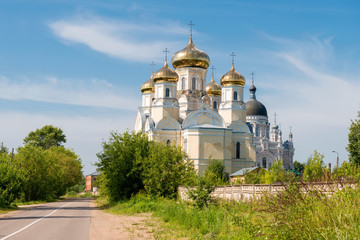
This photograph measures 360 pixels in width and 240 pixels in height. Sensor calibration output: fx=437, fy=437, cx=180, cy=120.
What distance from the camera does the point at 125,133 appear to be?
1142 inches

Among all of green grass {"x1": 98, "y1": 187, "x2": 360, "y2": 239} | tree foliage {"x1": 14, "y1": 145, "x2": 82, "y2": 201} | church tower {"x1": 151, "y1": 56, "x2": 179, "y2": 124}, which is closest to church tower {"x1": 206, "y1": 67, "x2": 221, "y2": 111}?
church tower {"x1": 151, "y1": 56, "x2": 179, "y2": 124}

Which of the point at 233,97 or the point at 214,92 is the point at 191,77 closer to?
the point at 233,97

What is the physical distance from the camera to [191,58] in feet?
170

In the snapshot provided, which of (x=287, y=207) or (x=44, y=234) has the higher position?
(x=287, y=207)

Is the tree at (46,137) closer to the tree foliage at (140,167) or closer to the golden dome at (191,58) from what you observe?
the golden dome at (191,58)

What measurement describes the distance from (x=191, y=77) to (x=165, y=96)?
5159mm

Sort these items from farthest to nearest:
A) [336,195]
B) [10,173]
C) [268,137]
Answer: [268,137]
[10,173]
[336,195]

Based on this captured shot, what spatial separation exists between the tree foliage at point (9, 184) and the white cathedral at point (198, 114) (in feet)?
56.7

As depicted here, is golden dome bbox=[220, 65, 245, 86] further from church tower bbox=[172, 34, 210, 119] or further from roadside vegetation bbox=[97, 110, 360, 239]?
roadside vegetation bbox=[97, 110, 360, 239]

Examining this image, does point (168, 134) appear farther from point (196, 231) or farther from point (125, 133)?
point (196, 231)

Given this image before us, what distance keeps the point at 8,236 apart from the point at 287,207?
8.04m

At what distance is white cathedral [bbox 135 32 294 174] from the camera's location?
45562 millimetres

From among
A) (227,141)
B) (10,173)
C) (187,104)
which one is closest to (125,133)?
(10,173)

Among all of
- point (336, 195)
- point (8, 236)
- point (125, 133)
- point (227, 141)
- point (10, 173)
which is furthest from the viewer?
point (227, 141)
